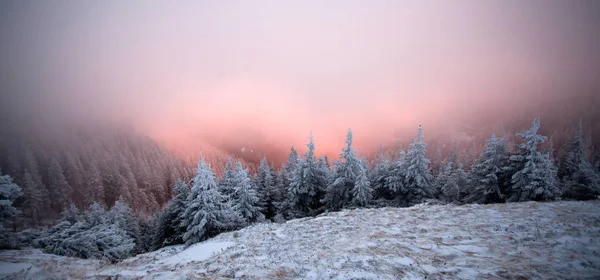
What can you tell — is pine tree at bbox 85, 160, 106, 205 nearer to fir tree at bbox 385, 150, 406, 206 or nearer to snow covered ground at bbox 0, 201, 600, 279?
snow covered ground at bbox 0, 201, 600, 279

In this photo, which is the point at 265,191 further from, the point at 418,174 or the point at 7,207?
the point at 7,207

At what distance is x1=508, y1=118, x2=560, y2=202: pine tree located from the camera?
1789 cm

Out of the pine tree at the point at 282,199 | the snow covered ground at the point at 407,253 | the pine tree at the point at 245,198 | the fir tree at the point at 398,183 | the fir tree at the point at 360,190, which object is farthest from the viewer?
the pine tree at the point at 282,199

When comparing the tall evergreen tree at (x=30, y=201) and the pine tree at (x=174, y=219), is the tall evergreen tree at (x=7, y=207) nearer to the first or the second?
the pine tree at (x=174, y=219)

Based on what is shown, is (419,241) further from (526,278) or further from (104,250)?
(104,250)

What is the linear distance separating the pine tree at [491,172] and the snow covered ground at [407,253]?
7859 mm

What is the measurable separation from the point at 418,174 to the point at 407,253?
1997 cm

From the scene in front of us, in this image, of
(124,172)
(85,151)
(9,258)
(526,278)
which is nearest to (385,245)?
(526,278)

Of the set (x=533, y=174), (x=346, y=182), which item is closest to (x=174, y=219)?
(x=346, y=182)

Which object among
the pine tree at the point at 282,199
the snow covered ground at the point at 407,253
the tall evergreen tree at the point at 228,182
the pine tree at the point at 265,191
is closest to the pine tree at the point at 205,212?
the tall evergreen tree at the point at 228,182

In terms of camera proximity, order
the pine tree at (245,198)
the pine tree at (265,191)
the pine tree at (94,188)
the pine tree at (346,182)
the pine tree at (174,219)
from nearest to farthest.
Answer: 1. the pine tree at (346,182)
2. the pine tree at (245,198)
3. the pine tree at (174,219)
4. the pine tree at (265,191)
5. the pine tree at (94,188)

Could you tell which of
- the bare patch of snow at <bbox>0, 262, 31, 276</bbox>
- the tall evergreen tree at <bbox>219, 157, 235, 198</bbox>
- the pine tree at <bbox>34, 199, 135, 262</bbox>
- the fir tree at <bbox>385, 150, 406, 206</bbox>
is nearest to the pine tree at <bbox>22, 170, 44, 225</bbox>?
the tall evergreen tree at <bbox>219, 157, 235, 198</bbox>

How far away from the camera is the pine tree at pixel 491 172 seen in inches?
851

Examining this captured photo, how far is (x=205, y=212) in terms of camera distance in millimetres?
20844
